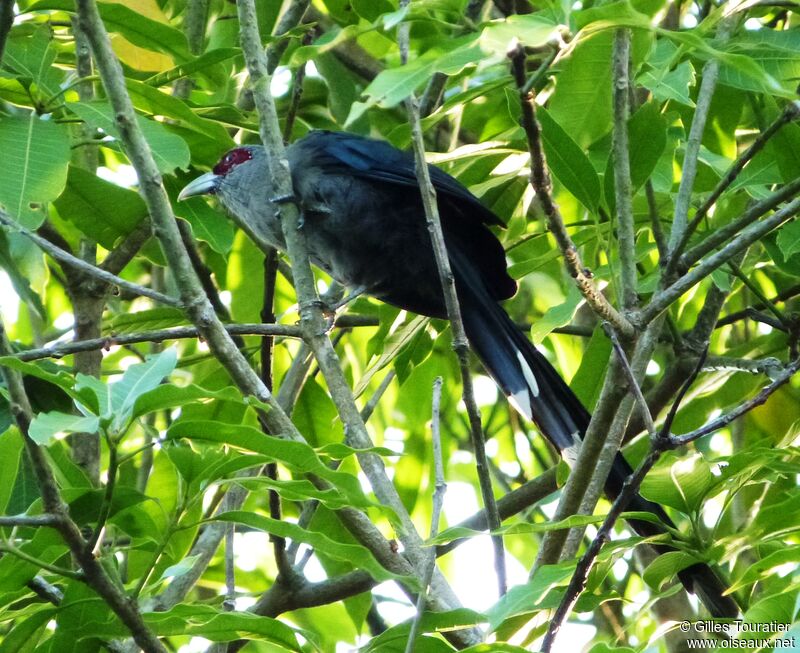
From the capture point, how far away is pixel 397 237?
446cm

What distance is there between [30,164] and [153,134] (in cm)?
37

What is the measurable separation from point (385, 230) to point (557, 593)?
2.24m

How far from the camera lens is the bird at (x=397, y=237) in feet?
12.9

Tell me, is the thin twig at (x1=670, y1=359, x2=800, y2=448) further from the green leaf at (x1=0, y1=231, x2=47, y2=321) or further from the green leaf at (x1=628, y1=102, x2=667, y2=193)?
the green leaf at (x1=0, y1=231, x2=47, y2=321)

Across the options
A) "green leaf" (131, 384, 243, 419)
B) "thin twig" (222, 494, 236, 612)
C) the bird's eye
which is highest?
the bird's eye

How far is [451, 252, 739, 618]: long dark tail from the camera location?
12.4 ft

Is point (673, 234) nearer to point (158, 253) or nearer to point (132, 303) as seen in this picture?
point (158, 253)

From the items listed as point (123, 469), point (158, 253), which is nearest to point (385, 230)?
point (158, 253)

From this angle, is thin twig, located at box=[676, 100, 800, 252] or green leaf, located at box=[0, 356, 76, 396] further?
thin twig, located at box=[676, 100, 800, 252]

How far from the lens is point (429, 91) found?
4.12 meters

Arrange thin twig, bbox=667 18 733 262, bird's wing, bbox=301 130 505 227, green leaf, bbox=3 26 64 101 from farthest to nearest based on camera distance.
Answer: bird's wing, bbox=301 130 505 227, green leaf, bbox=3 26 64 101, thin twig, bbox=667 18 733 262

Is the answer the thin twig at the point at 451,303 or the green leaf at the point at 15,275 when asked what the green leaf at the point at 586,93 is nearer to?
the thin twig at the point at 451,303

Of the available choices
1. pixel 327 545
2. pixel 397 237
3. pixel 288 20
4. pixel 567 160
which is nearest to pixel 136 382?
pixel 327 545

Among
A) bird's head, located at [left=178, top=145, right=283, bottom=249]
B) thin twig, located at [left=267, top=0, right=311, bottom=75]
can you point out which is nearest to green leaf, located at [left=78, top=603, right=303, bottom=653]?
bird's head, located at [left=178, top=145, right=283, bottom=249]
